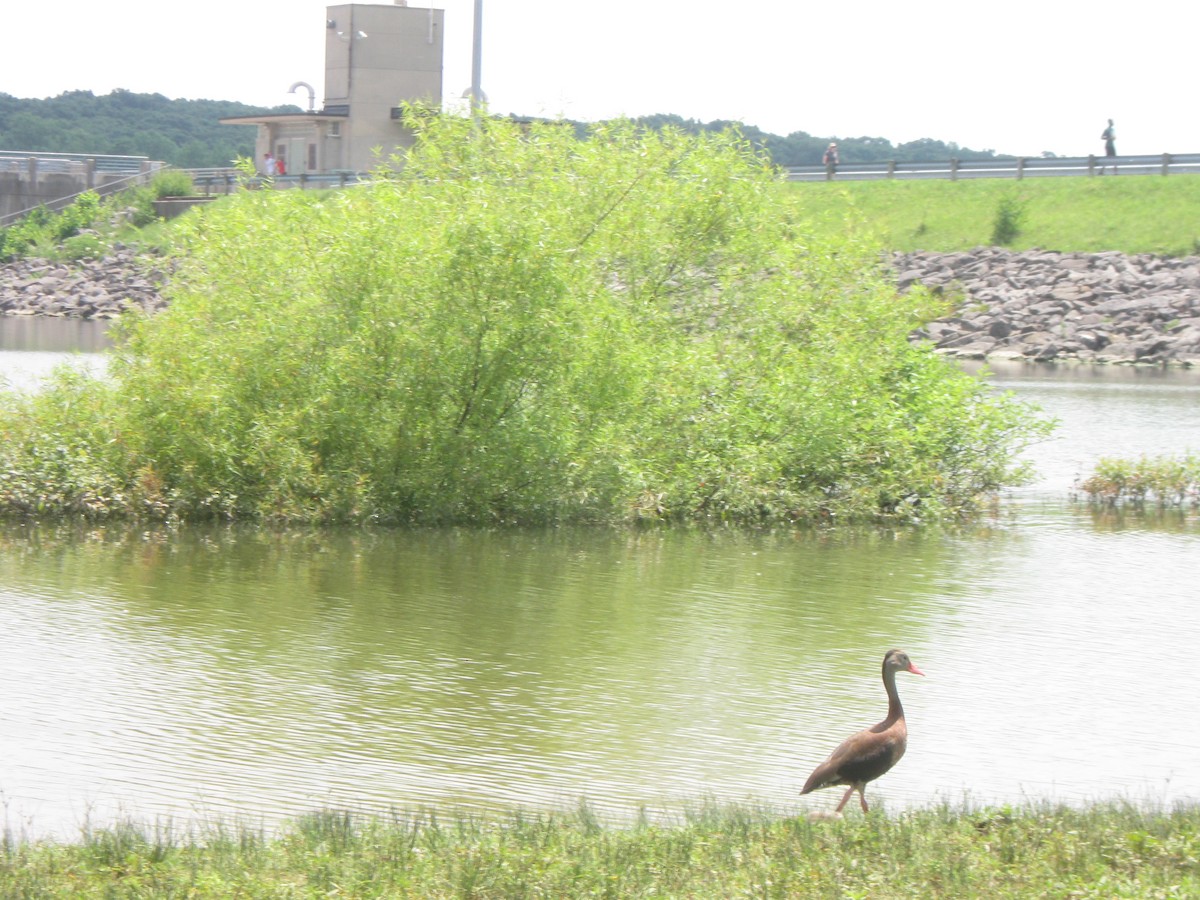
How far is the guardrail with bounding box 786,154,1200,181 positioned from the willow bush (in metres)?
43.1

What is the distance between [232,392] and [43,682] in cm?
804

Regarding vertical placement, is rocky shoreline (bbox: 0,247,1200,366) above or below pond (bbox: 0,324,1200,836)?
above

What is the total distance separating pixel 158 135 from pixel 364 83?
191 feet

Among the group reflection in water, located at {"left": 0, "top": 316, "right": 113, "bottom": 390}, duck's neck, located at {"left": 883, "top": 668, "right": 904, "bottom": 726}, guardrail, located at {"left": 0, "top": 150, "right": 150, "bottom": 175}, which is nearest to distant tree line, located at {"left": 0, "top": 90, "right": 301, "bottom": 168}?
guardrail, located at {"left": 0, "top": 150, "right": 150, "bottom": 175}

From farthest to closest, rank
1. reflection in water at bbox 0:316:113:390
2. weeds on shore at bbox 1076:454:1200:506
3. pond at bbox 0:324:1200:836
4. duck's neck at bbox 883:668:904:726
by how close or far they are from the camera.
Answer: reflection in water at bbox 0:316:113:390
weeds on shore at bbox 1076:454:1200:506
pond at bbox 0:324:1200:836
duck's neck at bbox 883:668:904:726

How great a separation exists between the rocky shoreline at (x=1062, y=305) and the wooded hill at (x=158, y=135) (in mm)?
54044

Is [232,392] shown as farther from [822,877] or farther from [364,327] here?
[822,877]

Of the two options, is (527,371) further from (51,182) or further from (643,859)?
(51,182)

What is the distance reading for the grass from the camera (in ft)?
205

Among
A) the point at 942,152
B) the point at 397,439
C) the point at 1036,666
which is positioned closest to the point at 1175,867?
the point at 1036,666

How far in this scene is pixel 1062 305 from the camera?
58000 mm

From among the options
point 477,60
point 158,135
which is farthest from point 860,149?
point 477,60

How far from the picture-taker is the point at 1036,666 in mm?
14078

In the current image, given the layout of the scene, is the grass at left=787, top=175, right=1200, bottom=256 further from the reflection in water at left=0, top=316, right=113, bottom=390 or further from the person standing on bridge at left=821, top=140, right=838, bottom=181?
the reflection in water at left=0, top=316, right=113, bottom=390
